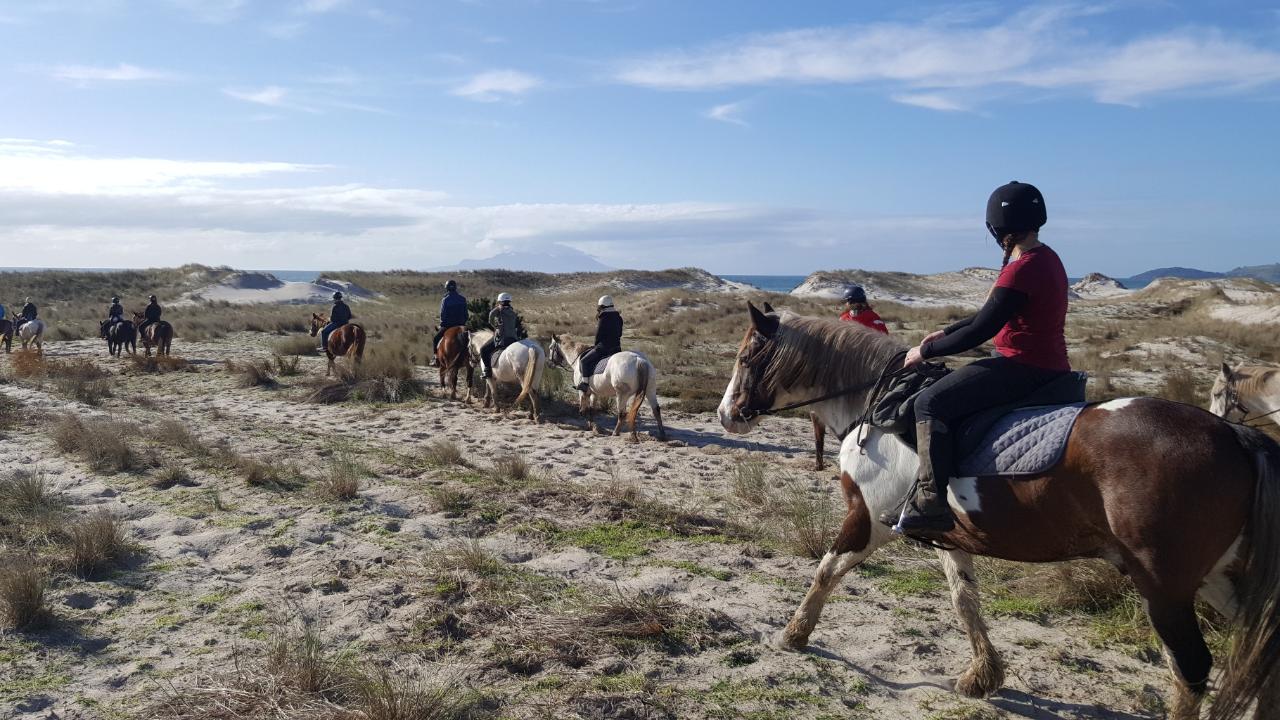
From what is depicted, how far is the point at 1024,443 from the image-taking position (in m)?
3.46

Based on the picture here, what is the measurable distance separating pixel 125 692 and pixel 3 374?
54.4ft

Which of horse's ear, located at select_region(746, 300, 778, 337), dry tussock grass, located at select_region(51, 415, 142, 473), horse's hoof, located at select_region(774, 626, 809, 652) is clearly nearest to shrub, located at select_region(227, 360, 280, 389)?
dry tussock grass, located at select_region(51, 415, 142, 473)

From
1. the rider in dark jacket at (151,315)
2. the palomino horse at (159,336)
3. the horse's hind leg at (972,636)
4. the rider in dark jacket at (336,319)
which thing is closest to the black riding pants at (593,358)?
the rider in dark jacket at (336,319)

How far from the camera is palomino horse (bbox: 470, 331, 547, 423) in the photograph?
13.1 meters

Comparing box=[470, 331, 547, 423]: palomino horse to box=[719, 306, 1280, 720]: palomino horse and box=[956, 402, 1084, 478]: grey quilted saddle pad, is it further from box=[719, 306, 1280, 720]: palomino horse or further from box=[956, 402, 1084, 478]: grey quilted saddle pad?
box=[956, 402, 1084, 478]: grey quilted saddle pad

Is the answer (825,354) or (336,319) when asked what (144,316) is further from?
(825,354)

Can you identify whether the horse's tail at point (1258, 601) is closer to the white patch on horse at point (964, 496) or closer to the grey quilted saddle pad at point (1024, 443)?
→ the grey quilted saddle pad at point (1024, 443)

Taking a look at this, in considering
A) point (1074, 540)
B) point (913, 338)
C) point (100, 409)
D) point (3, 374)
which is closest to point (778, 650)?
point (1074, 540)

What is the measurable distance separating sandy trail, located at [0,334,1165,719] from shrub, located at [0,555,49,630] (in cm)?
12

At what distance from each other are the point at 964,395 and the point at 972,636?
4.42ft

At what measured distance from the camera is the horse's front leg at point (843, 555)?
4137 mm

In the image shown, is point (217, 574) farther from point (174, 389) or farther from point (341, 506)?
point (174, 389)

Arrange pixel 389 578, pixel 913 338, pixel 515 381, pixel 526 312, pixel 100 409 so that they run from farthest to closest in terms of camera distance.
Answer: pixel 526 312 → pixel 913 338 → pixel 515 381 → pixel 100 409 → pixel 389 578

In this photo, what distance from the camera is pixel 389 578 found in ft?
17.5
